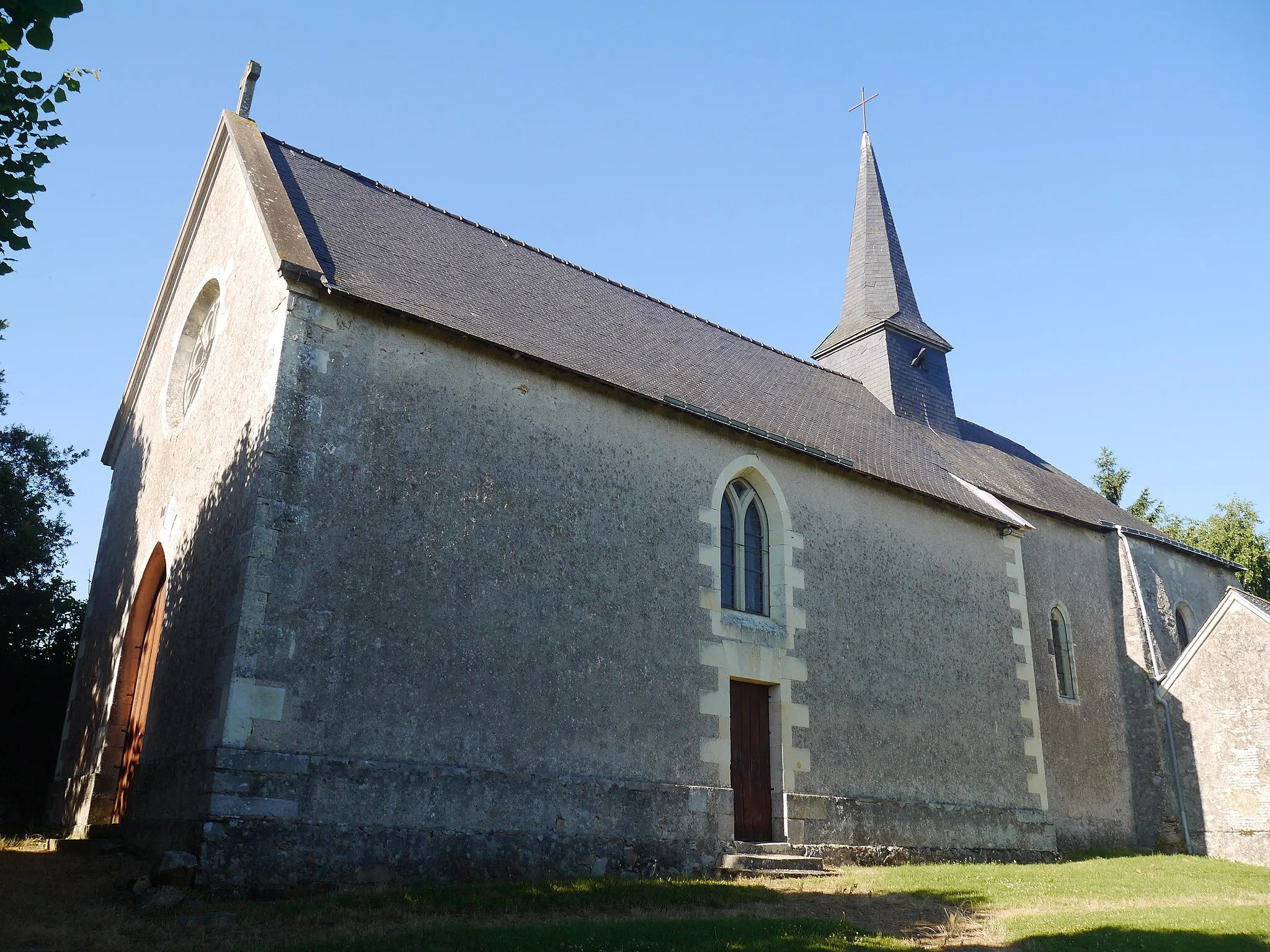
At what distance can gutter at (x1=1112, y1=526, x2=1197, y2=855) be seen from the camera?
16.8 metres

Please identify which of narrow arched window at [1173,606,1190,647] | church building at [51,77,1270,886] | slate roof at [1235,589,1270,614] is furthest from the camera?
narrow arched window at [1173,606,1190,647]

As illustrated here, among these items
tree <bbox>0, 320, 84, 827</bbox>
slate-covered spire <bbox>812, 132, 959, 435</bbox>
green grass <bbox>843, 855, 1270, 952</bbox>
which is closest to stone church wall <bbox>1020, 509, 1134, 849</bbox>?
green grass <bbox>843, 855, 1270, 952</bbox>

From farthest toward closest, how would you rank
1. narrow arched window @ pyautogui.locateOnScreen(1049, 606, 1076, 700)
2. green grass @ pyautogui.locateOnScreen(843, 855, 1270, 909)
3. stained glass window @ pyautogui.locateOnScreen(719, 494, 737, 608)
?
narrow arched window @ pyautogui.locateOnScreen(1049, 606, 1076, 700)
stained glass window @ pyautogui.locateOnScreen(719, 494, 737, 608)
green grass @ pyautogui.locateOnScreen(843, 855, 1270, 909)

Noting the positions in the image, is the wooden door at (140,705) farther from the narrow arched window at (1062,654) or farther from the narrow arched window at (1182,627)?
the narrow arched window at (1182,627)

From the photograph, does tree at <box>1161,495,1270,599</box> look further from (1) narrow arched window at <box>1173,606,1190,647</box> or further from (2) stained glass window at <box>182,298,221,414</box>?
(2) stained glass window at <box>182,298,221,414</box>

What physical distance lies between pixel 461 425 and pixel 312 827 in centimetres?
425

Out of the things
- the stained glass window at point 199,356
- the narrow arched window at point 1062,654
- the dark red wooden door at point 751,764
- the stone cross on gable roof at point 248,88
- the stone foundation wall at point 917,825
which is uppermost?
the stone cross on gable roof at point 248,88

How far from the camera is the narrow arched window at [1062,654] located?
1745 centimetres

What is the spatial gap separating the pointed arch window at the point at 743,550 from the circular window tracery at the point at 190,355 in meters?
7.45

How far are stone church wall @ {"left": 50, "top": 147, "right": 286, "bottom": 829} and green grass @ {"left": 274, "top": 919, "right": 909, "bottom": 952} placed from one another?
103 inches

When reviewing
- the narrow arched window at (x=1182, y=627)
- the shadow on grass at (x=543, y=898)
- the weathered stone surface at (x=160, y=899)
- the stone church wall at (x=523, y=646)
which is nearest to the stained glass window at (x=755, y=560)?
the stone church wall at (x=523, y=646)

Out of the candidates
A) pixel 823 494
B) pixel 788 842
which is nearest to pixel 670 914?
pixel 788 842

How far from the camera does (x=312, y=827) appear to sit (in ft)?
27.9

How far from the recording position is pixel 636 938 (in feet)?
23.4
